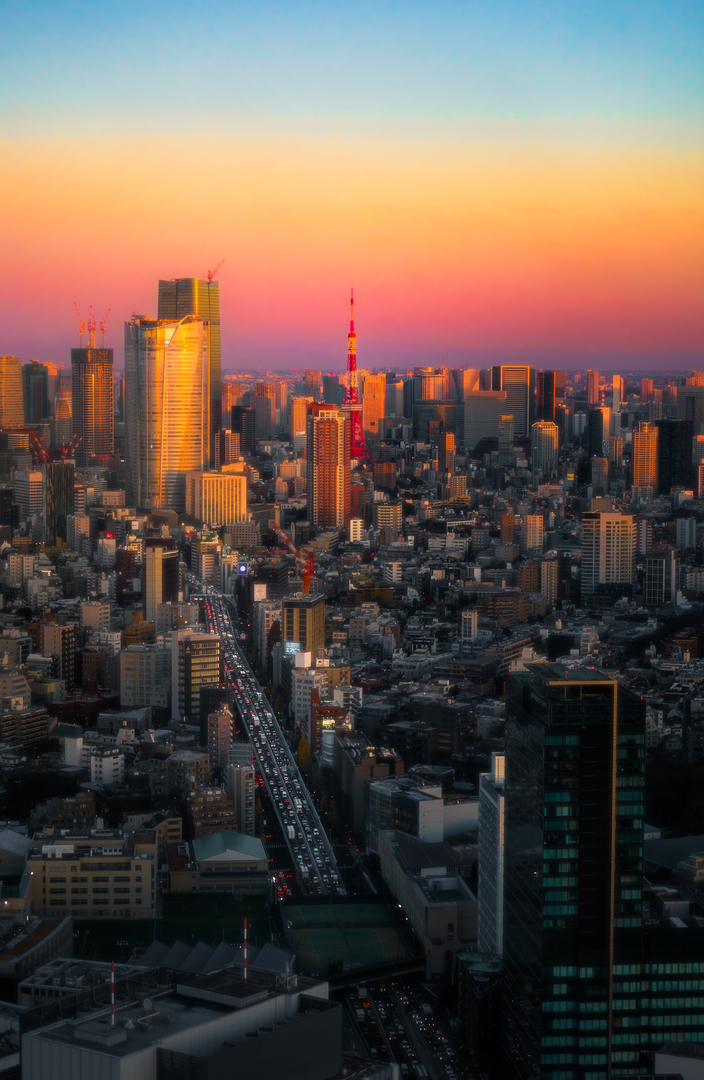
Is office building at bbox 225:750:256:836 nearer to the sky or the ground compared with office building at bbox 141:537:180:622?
nearer to the ground

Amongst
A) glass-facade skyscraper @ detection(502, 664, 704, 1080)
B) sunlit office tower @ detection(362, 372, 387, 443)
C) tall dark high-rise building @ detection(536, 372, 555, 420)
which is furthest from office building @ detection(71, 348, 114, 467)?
glass-facade skyscraper @ detection(502, 664, 704, 1080)

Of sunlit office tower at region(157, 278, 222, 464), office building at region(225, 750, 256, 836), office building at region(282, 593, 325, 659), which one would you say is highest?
sunlit office tower at region(157, 278, 222, 464)

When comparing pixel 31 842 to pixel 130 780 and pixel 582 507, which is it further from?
pixel 582 507

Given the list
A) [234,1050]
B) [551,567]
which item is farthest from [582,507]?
[234,1050]

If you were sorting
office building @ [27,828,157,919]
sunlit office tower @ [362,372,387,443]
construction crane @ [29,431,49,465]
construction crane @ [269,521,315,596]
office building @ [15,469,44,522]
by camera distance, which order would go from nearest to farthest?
1. office building @ [27,828,157,919]
2. construction crane @ [269,521,315,596]
3. office building @ [15,469,44,522]
4. construction crane @ [29,431,49,465]
5. sunlit office tower @ [362,372,387,443]

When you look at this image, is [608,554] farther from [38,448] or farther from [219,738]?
[38,448]

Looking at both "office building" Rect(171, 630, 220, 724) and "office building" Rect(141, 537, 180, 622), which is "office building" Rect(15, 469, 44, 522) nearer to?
"office building" Rect(141, 537, 180, 622)

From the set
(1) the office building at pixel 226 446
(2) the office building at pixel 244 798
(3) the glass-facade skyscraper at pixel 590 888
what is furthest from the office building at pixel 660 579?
(1) the office building at pixel 226 446
